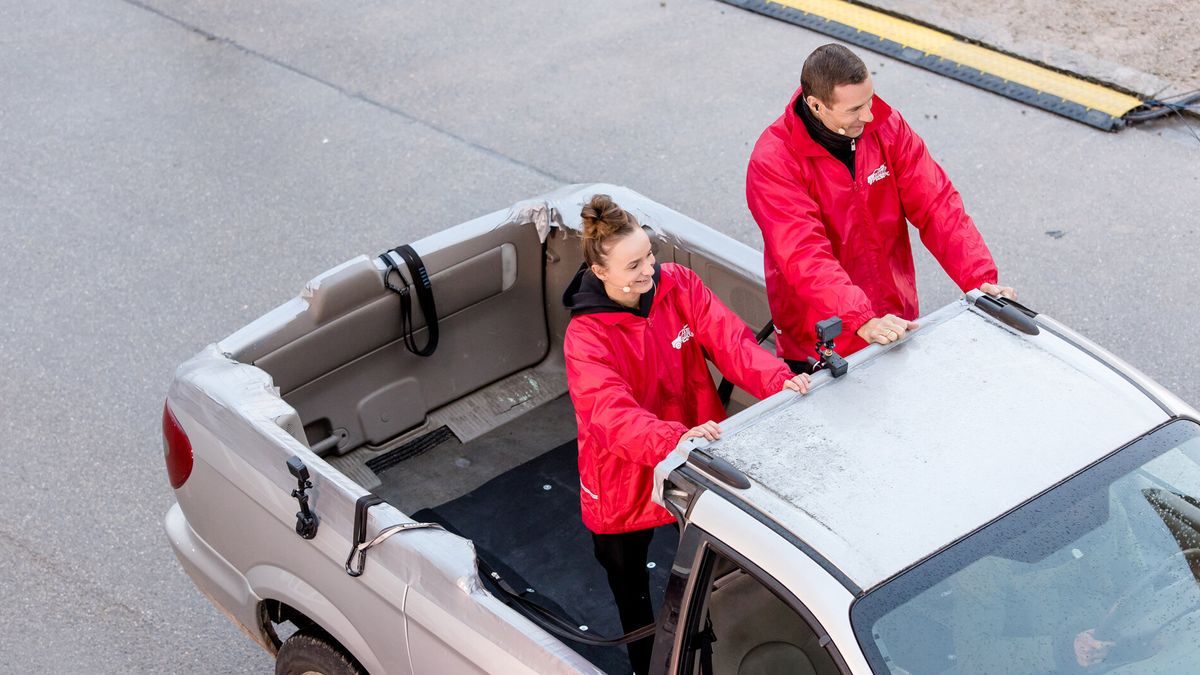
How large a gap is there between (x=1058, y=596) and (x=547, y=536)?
95.1 inches

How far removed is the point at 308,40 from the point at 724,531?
7.78 meters

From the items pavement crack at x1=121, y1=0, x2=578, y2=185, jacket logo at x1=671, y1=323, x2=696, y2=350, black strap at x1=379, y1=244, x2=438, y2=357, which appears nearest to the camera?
jacket logo at x1=671, y1=323, x2=696, y2=350

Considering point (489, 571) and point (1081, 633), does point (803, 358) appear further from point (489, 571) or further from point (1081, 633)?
point (1081, 633)

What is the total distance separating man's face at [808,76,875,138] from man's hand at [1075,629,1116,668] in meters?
1.80

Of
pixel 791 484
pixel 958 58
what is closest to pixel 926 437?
pixel 791 484

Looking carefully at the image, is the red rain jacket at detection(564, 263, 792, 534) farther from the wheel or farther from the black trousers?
the wheel

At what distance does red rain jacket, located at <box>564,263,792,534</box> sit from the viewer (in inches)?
148

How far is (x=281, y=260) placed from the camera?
765 cm

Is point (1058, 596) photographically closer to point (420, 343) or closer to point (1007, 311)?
point (1007, 311)

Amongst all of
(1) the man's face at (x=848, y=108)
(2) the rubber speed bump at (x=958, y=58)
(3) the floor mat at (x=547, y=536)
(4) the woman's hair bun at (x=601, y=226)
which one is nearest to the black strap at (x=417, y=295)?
(3) the floor mat at (x=547, y=536)

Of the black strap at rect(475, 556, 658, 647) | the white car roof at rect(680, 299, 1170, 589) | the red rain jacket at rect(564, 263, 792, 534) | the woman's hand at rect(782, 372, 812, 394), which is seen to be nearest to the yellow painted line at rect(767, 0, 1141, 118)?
the red rain jacket at rect(564, 263, 792, 534)

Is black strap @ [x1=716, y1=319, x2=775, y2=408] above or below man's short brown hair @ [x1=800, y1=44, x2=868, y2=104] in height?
below

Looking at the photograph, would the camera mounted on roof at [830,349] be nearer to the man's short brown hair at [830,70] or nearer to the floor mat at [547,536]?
the man's short brown hair at [830,70]

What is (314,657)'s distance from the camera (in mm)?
4184
